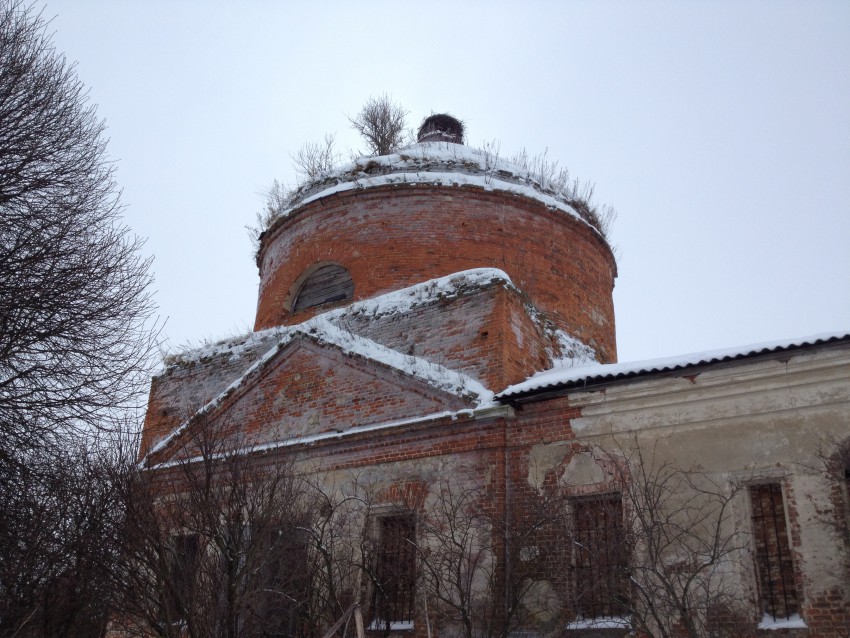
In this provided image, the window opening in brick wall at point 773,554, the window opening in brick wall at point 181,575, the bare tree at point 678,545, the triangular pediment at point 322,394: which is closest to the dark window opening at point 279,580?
the window opening in brick wall at point 181,575

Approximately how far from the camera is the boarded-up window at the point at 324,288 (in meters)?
12.5

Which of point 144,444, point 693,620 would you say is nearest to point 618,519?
point 693,620

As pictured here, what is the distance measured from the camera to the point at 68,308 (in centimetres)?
778

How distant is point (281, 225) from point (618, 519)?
8630 millimetres

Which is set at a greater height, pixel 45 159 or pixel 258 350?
pixel 45 159

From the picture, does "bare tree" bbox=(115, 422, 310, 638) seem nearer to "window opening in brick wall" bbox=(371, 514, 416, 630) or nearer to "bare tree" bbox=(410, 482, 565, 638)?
"window opening in brick wall" bbox=(371, 514, 416, 630)

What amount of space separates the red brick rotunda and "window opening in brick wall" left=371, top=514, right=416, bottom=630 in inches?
170

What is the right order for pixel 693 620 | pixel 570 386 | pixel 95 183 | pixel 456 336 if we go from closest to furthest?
pixel 693 620 < pixel 570 386 < pixel 95 183 < pixel 456 336

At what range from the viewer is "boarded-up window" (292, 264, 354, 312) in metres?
12.5

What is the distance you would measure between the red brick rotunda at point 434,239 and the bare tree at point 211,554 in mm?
5121

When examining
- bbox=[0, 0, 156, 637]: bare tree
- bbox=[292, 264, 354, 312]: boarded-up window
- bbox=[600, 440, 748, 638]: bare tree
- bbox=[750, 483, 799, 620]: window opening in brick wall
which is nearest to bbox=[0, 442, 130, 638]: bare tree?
bbox=[0, 0, 156, 637]: bare tree

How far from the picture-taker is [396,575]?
8.50 meters

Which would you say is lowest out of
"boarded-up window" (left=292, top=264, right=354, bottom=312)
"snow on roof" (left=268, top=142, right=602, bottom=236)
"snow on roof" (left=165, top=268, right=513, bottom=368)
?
"snow on roof" (left=165, top=268, right=513, bottom=368)

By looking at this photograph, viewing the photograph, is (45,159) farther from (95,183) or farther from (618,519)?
(618,519)
